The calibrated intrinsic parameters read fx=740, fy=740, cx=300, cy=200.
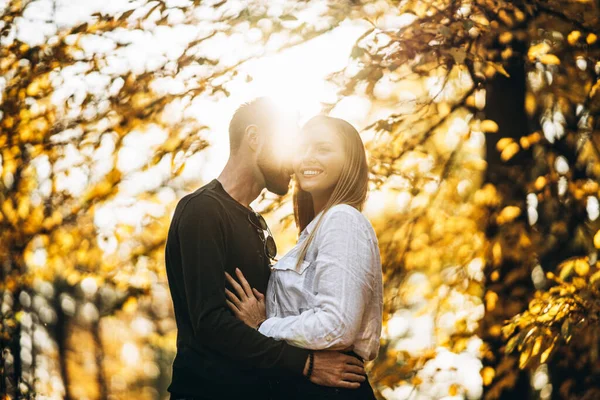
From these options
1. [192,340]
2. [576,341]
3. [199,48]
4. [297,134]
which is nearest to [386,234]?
[576,341]

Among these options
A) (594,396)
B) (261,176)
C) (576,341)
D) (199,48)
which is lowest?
(594,396)

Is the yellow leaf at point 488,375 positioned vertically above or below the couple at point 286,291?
below

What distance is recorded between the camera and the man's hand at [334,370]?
10.1ft

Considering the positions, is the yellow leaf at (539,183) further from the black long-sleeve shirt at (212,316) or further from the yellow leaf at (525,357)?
the black long-sleeve shirt at (212,316)

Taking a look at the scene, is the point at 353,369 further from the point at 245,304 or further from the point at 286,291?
the point at 245,304

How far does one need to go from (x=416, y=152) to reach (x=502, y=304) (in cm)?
156

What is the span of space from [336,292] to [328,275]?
0.26 feet

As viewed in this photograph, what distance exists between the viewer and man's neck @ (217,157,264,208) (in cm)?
357

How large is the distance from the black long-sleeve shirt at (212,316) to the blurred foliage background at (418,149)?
2.02m

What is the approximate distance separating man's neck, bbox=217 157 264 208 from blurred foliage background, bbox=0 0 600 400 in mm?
1584

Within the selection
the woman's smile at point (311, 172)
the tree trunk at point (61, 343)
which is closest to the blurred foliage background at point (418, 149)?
the woman's smile at point (311, 172)

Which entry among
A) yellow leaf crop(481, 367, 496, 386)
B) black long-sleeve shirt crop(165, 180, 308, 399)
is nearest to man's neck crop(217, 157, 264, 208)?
black long-sleeve shirt crop(165, 180, 308, 399)

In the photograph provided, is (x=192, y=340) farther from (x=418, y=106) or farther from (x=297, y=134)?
(x=418, y=106)

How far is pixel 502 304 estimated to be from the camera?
20.2ft
